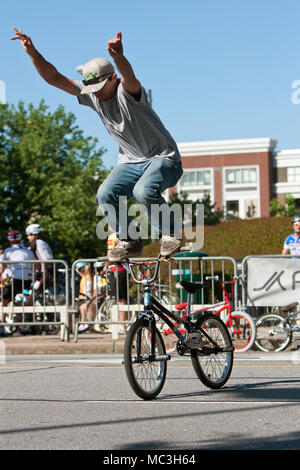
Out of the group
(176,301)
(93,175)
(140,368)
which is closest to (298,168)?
(93,175)

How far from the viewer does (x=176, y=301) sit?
38.9 feet

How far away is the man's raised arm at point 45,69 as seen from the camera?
591cm

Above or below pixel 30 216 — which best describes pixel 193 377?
below

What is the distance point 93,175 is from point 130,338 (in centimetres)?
3852

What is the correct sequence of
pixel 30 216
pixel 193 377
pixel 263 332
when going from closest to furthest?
pixel 193 377
pixel 263 332
pixel 30 216

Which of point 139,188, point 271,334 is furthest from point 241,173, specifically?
point 139,188

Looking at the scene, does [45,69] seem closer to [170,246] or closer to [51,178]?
[170,246]

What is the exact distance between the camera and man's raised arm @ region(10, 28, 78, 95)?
5910mm

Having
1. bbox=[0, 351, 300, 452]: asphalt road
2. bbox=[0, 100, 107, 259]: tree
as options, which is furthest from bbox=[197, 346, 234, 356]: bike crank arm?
bbox=[0, 100, 107, 259]: tree

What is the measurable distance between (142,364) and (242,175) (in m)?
96.0

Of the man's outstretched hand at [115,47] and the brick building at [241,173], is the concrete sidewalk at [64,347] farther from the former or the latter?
the brick building at [241,173]

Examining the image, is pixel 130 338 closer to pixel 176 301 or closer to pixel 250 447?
pixel 250 447

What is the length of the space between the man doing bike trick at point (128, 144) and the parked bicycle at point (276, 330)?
5.05 metres

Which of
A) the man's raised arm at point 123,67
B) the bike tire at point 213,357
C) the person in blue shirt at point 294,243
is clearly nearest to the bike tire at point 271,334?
the person in blue shirt at point 294,243
